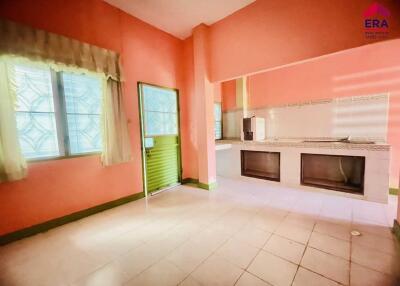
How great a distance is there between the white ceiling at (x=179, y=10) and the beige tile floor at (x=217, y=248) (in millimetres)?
3001

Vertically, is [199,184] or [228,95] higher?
[228,95]

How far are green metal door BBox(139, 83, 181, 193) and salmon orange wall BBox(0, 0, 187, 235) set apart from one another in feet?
0.52

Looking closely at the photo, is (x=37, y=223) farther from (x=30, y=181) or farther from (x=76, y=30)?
(x=76, y=30)

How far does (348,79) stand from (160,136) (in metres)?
3.50

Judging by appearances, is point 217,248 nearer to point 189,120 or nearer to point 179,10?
point 189,120

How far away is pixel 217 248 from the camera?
1674 mm

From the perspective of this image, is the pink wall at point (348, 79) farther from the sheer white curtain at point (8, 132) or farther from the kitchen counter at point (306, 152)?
the sheer white curtain at point (8, 132)

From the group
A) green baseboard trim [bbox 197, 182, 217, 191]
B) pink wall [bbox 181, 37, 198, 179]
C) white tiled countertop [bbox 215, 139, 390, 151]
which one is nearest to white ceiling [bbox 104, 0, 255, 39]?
pink wall [bbox 181, 37, 198, 179]

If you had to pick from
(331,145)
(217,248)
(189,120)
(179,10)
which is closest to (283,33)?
(179,10)

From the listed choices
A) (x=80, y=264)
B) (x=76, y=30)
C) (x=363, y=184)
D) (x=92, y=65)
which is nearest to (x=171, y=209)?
(x=80, y=264)

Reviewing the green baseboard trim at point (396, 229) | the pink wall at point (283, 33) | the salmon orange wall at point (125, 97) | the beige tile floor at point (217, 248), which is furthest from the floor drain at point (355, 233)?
the salmon orange wall at point (125, 97)

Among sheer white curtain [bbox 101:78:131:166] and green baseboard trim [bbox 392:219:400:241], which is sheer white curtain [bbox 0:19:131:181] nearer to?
sheer white curtain [bbox 101:78:131:166]

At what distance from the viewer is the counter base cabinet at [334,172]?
9.46 feet

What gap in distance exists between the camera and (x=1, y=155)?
1.72 m
